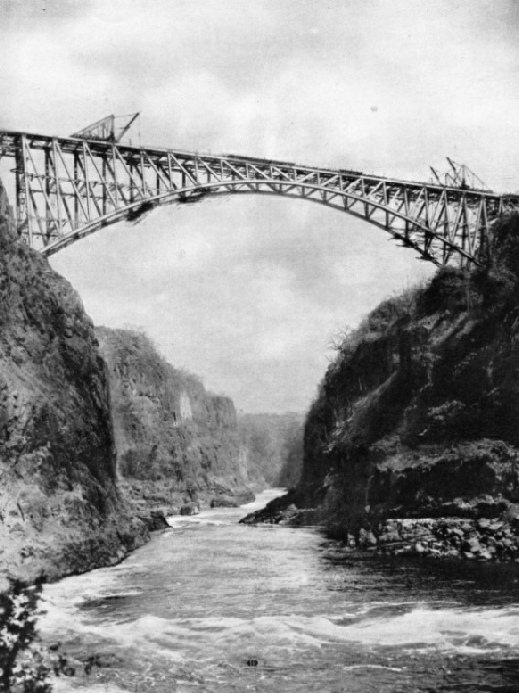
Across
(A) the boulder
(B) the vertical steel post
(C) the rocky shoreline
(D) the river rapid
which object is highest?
(B) the vertical steel post

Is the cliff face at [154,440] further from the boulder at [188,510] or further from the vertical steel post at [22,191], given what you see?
the vertical steel post at [22,191]

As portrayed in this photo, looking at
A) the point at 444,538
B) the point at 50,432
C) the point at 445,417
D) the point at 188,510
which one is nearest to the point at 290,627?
the point at 50,432

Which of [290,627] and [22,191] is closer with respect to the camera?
[290,627]

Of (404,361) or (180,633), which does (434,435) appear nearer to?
(404,361)

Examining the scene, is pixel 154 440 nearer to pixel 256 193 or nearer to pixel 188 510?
pixel 188 510

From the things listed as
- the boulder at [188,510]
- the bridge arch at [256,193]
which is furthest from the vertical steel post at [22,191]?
the boulder at [188,510]

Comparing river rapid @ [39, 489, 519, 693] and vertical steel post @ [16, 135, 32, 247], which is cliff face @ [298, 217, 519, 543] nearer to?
river rapid @ [39, 489, 519, 693]

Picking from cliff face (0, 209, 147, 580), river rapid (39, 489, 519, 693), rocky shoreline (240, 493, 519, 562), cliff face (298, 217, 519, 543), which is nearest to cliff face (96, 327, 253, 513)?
cliff face (298, 217, 519, 543)

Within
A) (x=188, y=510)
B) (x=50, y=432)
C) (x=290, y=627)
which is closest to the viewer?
(x=290, y=627)
